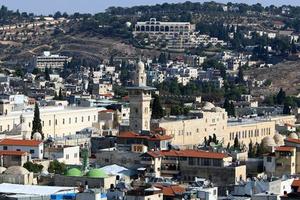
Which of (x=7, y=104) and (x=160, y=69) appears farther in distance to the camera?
(x=160, y=69)

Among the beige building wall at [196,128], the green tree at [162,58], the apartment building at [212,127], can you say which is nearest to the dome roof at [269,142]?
the apartment building at [212,127]

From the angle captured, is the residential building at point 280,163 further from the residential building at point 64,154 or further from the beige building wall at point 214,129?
the beige building wall at point 214,129

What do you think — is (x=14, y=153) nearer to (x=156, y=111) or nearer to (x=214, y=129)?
(x=214, y=129)

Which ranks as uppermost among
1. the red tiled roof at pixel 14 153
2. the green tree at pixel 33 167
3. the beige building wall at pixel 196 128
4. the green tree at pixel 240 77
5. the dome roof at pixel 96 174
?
the dome roof at pixel 96 174

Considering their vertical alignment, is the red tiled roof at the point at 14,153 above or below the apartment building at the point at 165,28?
above

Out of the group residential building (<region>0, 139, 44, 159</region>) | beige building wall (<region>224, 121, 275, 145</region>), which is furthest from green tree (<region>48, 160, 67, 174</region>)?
beige building wall (<region>224, 121, 275, 145</region>)

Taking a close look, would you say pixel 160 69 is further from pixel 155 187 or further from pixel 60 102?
pixel 155 187

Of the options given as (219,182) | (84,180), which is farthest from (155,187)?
(219,182)
